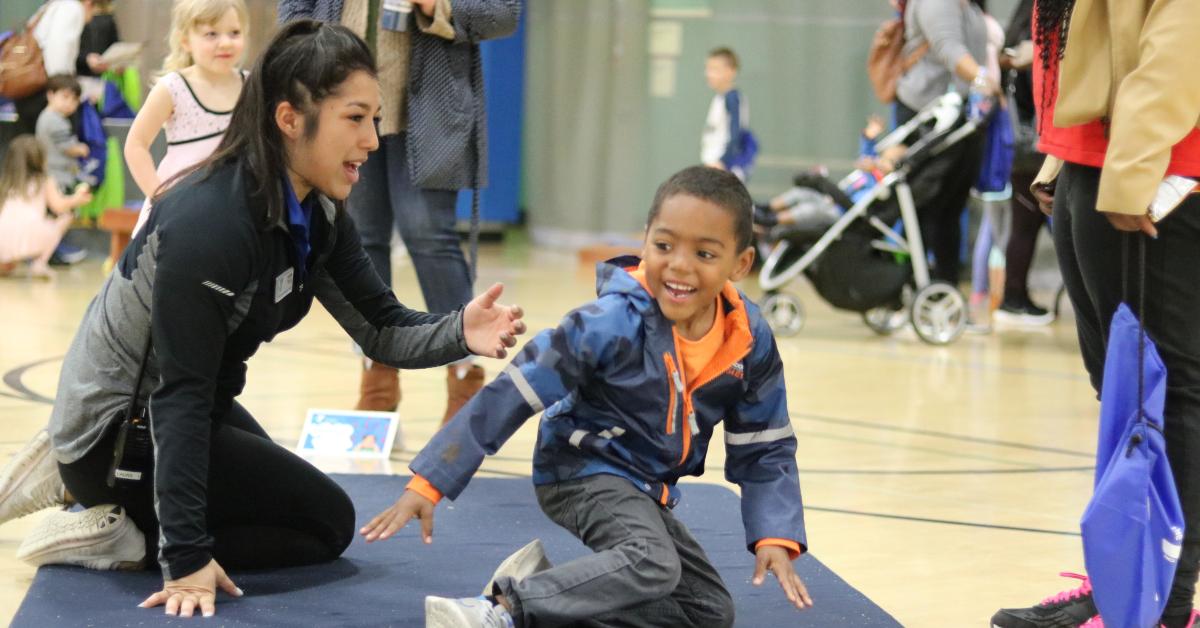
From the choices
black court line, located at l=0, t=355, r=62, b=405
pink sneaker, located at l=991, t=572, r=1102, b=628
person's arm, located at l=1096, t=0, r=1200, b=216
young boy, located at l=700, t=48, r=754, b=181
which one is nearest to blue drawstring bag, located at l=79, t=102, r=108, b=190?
young boy, located at l=700, t=48, r=754, b=181

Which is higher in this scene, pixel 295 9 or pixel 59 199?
pixel 295 9

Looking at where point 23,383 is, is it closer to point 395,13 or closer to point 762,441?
point 395,13

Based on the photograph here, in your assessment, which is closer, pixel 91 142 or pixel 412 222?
pixel 412 222

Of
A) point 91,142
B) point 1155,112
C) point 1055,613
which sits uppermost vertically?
point 1155,112

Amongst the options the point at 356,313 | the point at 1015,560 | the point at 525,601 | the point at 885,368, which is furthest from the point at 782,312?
the point at 525,601

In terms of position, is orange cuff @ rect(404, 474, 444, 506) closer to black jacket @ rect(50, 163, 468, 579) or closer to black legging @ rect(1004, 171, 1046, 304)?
black jacket @ rect(50, 163, 468, 579)

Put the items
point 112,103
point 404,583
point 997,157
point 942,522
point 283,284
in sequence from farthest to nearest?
point 112,103 < point 997,157 < point 942,522 < point 404,583 < point 283,284

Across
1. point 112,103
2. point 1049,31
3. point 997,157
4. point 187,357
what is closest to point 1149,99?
point 1049,31

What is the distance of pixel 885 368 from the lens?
606 centimetres

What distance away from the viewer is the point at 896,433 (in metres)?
4.62

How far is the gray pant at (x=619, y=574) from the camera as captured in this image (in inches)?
93.3

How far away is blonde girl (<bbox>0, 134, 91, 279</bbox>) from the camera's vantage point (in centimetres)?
808

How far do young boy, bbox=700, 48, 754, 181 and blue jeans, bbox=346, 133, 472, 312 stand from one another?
215 inches

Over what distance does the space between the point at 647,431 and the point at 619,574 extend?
25 centimetres
